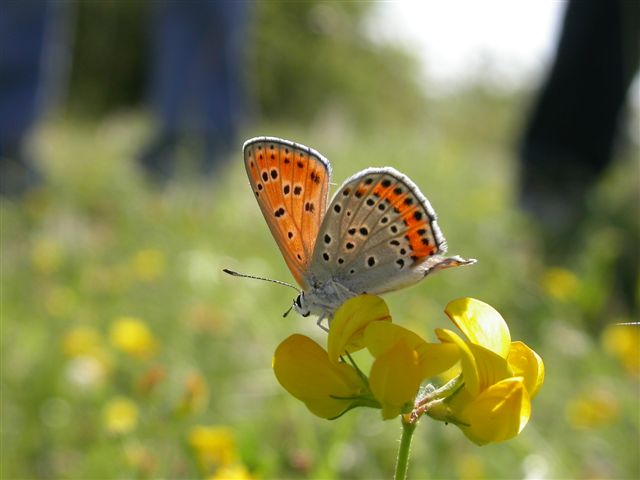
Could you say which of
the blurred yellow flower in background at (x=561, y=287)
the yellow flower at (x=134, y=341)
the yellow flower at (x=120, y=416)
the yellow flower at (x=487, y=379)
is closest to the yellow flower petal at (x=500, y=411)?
the yellow flower at (x=487, y=379)

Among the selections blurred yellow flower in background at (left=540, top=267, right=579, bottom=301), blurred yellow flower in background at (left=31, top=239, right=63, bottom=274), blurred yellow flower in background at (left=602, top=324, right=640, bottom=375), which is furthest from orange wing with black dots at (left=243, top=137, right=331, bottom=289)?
blurred yellow flower in background at (left=31, top=239, right=63, bottom=274)

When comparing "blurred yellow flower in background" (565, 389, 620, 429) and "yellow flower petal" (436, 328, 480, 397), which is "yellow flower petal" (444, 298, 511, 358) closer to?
"yellow flower petal" (436, 328, 480, 397)

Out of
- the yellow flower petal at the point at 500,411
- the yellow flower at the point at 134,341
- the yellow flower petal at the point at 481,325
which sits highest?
the yellow flower petal at the point at 481,325

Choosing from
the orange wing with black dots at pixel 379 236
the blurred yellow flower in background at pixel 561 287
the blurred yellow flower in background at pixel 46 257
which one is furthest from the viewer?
the blurred yellow flower in background at pixel 46 257

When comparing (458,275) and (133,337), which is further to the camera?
(458,275)

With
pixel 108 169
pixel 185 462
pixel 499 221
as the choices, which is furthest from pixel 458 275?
pixel 108 169

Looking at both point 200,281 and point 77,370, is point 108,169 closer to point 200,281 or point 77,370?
point 200,281

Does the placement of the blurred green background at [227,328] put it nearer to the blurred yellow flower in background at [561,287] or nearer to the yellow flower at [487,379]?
the blurred yellow flower in background at [561,287]

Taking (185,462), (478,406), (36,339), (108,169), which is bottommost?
(108,169)
